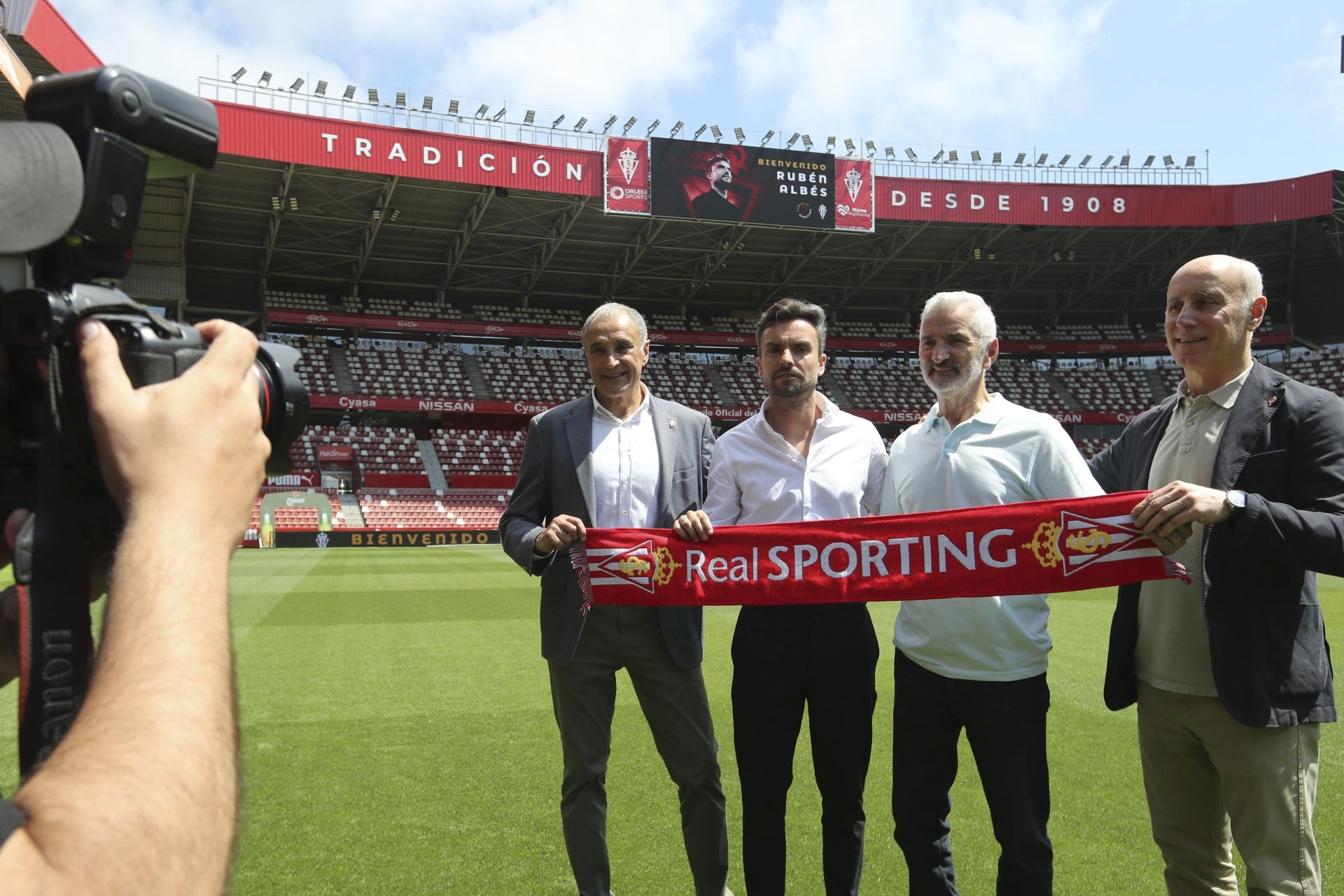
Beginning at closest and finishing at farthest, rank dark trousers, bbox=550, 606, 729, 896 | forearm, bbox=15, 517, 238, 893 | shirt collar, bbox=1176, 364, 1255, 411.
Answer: forearm, bbox=15, 517, 238, 893
shirt collar, bbox=1176, 364, 1255, 411
dark trousers, bbox=550, 606, 729, 896

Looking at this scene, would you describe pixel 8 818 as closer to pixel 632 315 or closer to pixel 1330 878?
pixel 632 315

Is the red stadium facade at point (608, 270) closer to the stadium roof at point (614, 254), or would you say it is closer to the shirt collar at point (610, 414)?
the stadium roof at point (614, 254)

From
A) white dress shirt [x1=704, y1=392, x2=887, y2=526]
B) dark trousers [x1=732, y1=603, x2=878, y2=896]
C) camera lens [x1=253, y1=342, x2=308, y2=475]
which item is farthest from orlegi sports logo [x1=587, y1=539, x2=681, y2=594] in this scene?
camera lens [x1=253, y1=342, x2=308, y2=475]

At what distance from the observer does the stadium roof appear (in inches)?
1174

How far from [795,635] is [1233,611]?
1.44 meters

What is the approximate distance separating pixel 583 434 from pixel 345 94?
2846 cm

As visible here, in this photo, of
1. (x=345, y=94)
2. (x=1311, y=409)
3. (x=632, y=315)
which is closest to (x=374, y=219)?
(x=345, y=94)

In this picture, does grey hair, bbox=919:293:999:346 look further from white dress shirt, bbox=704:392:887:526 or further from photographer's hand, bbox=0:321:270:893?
photographer's hand, bbox=0:321:270:893

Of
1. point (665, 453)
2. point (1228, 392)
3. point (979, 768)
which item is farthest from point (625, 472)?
point (1228, 392)

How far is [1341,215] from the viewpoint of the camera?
3294cm

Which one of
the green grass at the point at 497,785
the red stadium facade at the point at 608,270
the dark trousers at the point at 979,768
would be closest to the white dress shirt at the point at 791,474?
the dark trousers at the point at 979,768

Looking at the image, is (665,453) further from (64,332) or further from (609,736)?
(64,332)

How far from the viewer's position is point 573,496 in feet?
12.7

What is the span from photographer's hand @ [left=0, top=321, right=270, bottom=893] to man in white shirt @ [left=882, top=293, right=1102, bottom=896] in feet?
8.53
